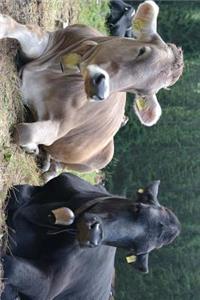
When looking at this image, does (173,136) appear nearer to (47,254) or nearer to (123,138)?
(123,138)

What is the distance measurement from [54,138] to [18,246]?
89cm

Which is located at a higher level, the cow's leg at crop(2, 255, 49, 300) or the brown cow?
the brown cow

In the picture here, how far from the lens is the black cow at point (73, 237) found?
4.06 metres

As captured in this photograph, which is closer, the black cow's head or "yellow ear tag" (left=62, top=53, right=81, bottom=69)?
the black cow's head

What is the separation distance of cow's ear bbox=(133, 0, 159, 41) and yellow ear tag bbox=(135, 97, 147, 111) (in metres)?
0.46

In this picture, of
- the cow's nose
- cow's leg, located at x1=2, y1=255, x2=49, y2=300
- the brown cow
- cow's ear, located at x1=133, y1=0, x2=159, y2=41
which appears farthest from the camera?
cow's ear, located at x1=133, y1=0, x2=159, y2=41

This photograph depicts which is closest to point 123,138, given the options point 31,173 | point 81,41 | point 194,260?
point 194,260

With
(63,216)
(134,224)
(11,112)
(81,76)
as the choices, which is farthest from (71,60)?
(134,224)

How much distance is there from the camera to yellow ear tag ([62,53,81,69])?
4.36 m

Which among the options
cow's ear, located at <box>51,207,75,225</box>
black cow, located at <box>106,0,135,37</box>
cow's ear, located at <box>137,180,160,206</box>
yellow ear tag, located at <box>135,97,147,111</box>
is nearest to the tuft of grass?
cow's ear, located at <box>51,207,75,225</box>

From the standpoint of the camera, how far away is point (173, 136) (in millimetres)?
10078

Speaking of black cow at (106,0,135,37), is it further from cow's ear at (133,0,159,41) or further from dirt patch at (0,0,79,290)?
cow's ear at (133,0,159,41)

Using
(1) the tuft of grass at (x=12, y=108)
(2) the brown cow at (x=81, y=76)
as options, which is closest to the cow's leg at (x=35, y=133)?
(2) the brown cow at (x=81, y=76)

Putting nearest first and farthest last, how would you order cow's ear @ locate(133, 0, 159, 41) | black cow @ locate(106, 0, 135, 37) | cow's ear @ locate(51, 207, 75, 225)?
1. cow's ear @ locate(51, 207, 75, 225)
2. cow's ear @ locate(133, 0, 159, 41)
3. black cow @ locate(106, 0, 135, 37)
